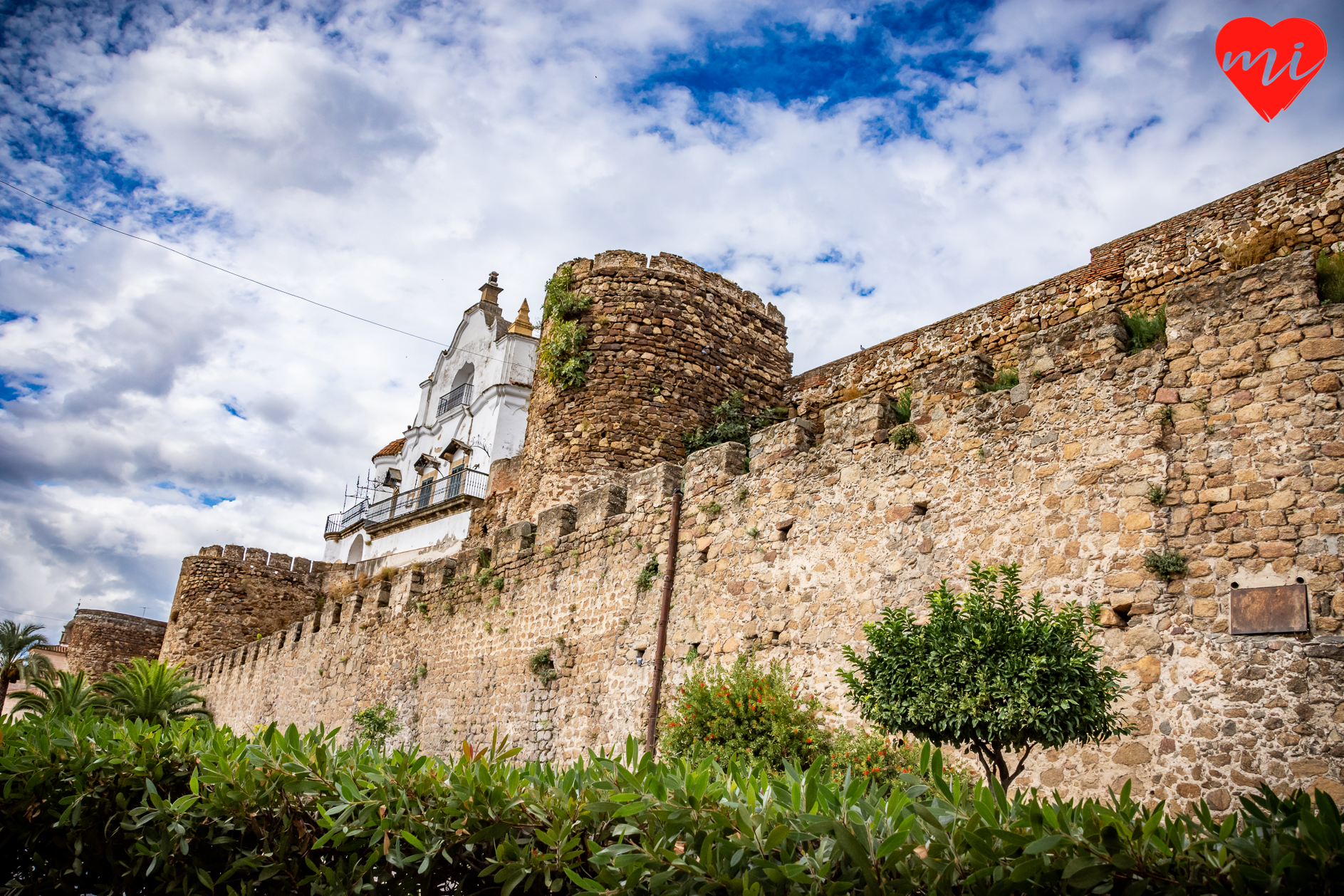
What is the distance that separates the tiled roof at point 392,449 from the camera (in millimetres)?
38656

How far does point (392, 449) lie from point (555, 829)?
37.0 meters

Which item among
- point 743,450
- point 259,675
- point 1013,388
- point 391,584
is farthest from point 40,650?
point 1013,388

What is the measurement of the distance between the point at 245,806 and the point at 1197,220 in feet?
35.3

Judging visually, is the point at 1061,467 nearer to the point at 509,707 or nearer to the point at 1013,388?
the point at 1013,388

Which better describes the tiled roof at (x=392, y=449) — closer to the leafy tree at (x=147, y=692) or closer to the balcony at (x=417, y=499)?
the balcony at (x=417, y=499)

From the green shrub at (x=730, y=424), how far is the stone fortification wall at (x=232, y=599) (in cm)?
1790

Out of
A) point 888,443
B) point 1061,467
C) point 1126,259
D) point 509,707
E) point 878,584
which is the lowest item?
point 509,707

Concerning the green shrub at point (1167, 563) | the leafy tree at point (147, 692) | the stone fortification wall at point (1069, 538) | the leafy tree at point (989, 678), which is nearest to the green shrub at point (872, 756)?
the stone fortification wall at point (1069, 538)

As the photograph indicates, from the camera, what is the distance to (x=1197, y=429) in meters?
6.68

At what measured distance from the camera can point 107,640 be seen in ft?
112

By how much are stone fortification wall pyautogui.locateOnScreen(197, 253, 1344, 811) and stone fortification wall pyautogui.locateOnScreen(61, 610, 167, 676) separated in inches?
1077

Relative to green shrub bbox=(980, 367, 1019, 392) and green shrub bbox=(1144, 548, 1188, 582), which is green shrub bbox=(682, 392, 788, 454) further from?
green shrub bbox=(1144, 548, 1188, 582)

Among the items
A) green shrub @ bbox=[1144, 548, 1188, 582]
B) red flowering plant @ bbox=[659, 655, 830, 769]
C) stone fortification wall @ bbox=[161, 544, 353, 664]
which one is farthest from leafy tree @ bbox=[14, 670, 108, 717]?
green shrub @ bbox=[1144, 548, 1188, 582]

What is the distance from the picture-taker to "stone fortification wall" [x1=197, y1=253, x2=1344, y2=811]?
5.95 m
